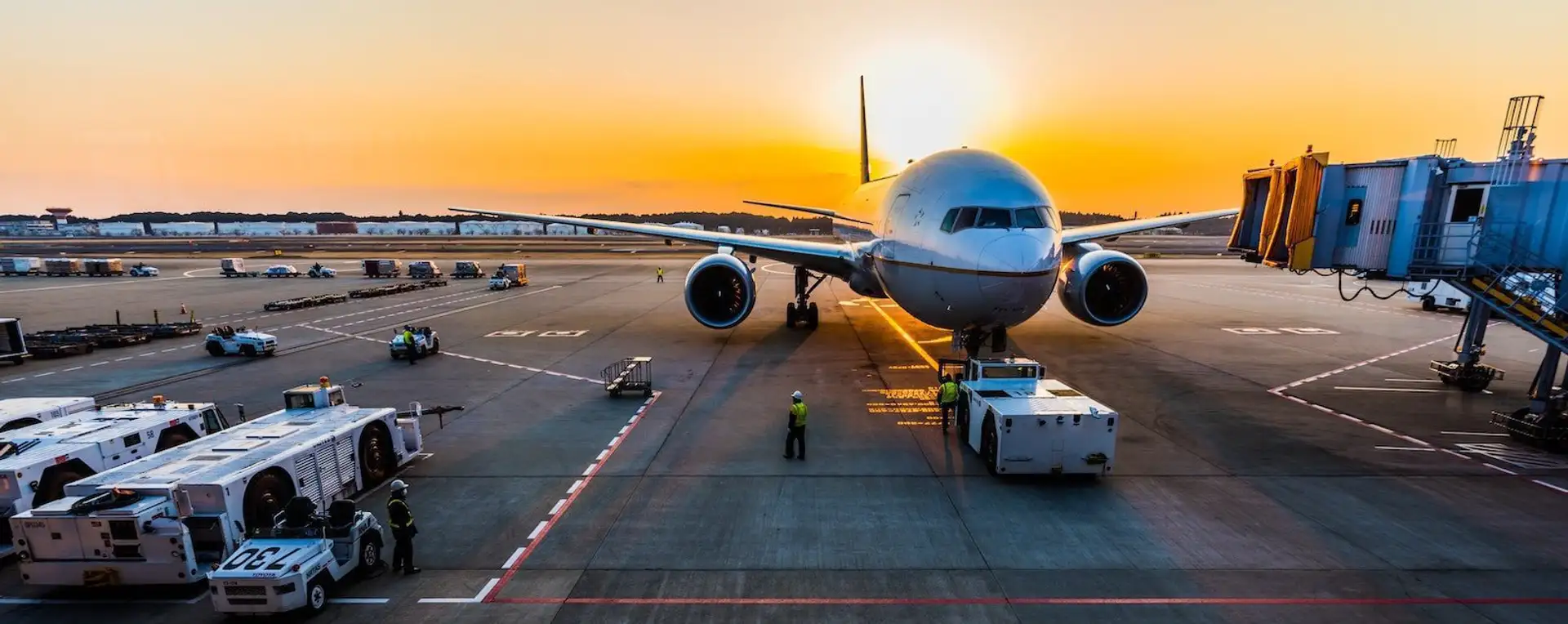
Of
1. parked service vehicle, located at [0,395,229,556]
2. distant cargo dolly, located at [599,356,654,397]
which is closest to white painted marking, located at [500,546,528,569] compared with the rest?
parked service vehicle, located at [0,395,229,556]

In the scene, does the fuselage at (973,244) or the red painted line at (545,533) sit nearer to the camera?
the red painted line at (545,533)

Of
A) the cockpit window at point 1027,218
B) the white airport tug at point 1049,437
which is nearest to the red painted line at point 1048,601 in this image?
the white airport tug at point 1049,437

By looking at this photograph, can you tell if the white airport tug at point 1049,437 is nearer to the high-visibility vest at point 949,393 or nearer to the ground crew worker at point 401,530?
the high-visibility vest at point 949,393

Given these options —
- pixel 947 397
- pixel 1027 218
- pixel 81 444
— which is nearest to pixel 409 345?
pixel 81 444

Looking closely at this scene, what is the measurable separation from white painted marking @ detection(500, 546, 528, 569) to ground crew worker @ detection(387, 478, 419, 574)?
1.20 m

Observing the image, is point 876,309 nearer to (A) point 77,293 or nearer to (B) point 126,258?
(A) point 77,293

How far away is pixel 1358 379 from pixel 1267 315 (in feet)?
53.3

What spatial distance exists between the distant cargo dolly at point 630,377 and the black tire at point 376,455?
6246mm

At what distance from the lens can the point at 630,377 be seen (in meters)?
19.2

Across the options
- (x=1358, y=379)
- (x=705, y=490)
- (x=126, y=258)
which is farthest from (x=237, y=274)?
(x=1358, y=379)

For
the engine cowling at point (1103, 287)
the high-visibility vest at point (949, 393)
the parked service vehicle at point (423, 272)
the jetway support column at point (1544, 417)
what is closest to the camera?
the jetway support column at point (1544, 417)

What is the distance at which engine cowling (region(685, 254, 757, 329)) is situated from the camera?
74.8 feet

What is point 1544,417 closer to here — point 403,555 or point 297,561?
point 403,555

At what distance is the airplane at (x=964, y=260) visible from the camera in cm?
1520
